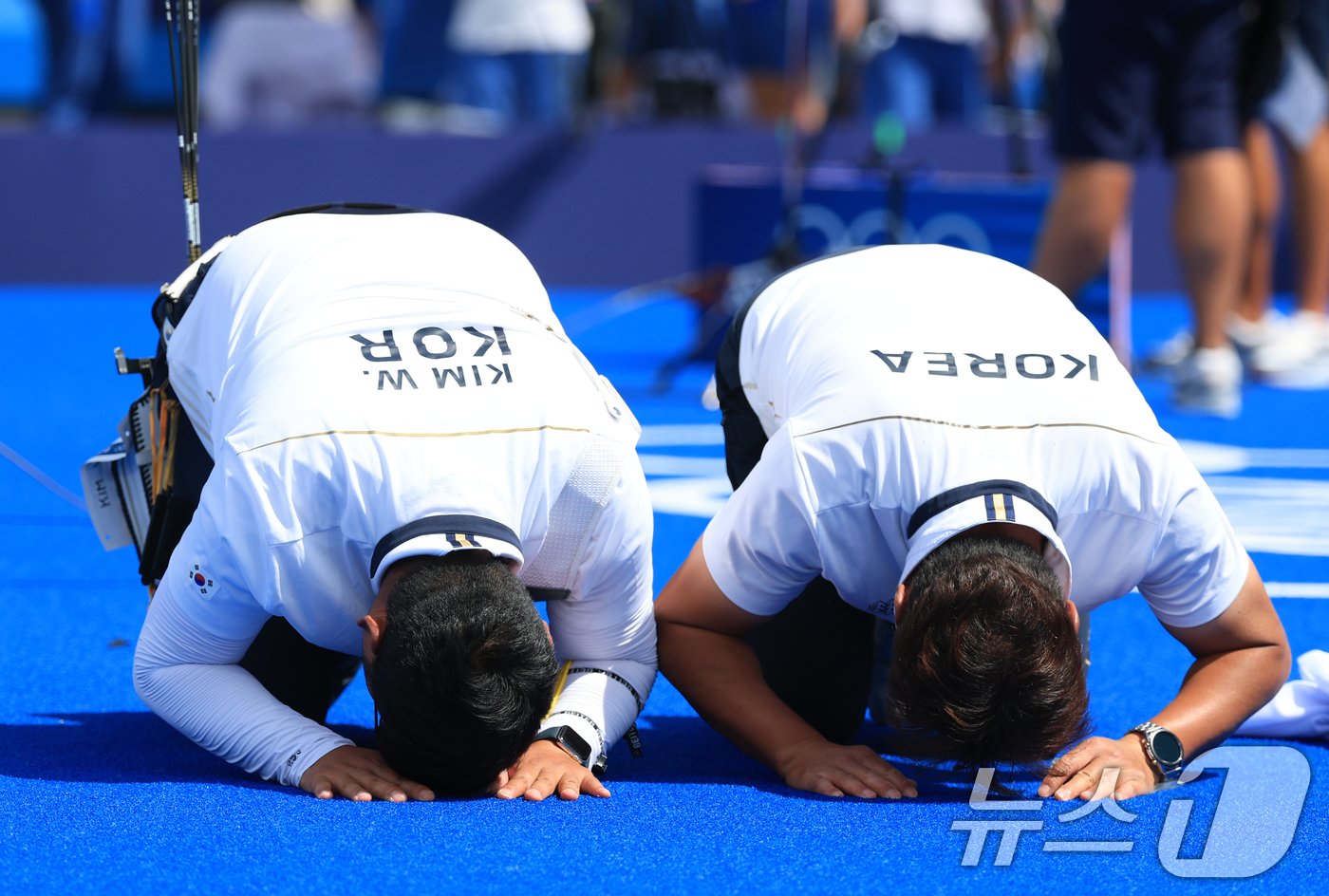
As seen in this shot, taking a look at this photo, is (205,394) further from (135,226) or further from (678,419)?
(135,226)

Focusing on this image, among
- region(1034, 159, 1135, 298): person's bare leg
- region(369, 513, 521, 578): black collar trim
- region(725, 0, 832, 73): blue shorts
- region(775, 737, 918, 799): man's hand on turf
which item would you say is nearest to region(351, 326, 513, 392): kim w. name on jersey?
region(369, 513, 521, 578): black collar trim

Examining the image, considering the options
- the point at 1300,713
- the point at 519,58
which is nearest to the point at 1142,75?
the point at 1300,713

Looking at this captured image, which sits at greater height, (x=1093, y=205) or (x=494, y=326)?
(x=494, y=326)

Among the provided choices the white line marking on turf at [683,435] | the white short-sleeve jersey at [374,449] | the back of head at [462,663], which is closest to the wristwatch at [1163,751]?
the white short-sleeve jersey at [374,449]

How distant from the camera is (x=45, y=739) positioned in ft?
10.1

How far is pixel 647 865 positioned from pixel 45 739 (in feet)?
3.85

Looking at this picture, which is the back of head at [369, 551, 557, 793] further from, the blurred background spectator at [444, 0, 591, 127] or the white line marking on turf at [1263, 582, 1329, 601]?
the blurred background spectator at [444, 0, 591, 127]

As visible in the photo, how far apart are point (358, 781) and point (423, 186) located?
7.52m

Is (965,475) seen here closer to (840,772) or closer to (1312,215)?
(840,772)

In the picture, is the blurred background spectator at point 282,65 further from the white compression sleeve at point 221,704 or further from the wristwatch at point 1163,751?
the wristwatch at point 1163,751

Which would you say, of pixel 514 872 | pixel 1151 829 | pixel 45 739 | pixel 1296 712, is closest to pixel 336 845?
pixel 514 872

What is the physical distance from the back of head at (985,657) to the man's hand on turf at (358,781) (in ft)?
2.38

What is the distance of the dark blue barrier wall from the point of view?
9781 millimetres

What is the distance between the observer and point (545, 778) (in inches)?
109
